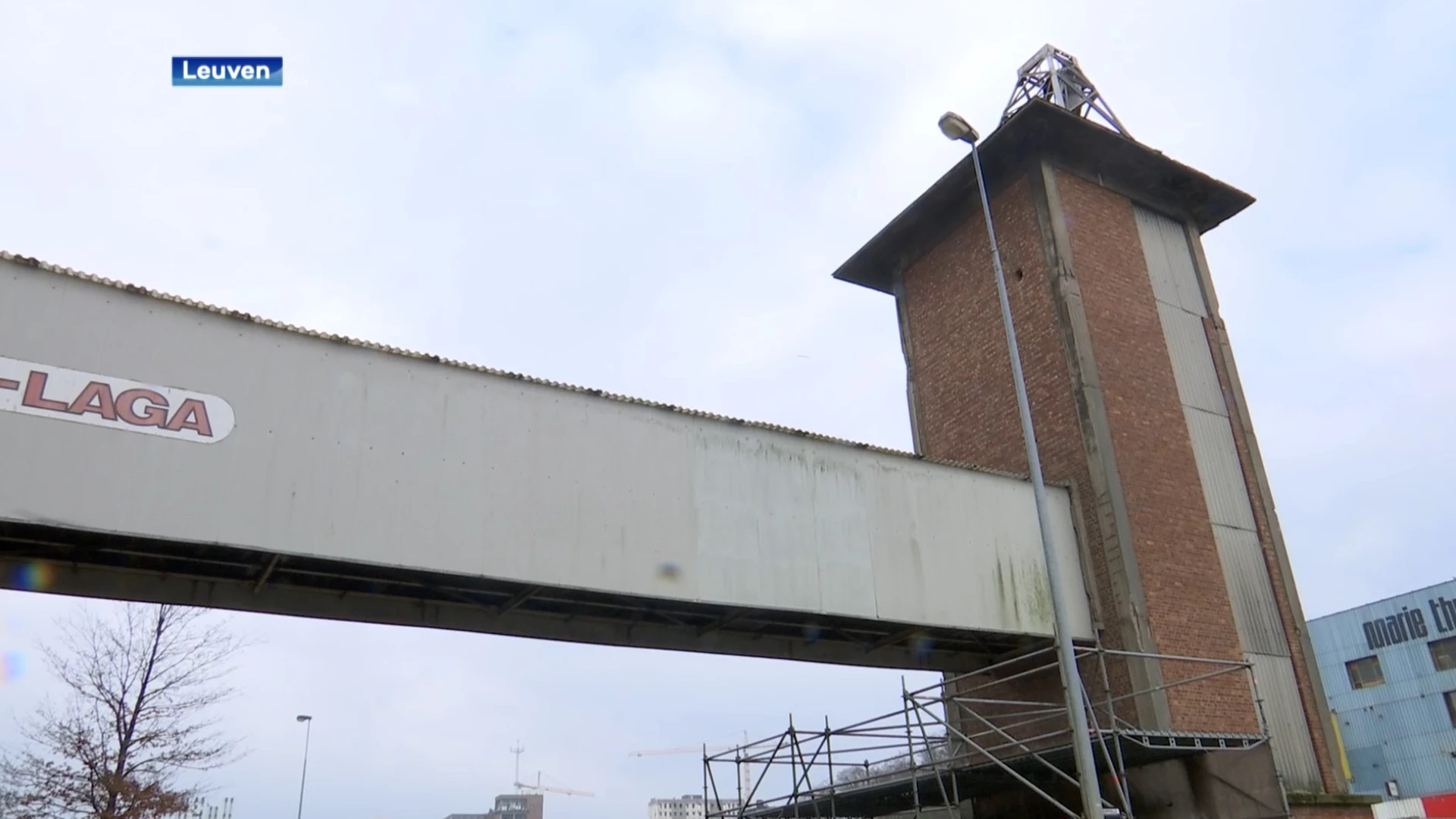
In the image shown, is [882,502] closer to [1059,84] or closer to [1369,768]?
[1059,84]

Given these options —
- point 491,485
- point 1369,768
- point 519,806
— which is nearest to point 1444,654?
point 1369,768

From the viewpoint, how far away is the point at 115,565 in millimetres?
12602

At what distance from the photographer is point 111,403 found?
1146 centimetres

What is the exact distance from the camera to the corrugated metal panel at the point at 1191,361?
66.5 ft

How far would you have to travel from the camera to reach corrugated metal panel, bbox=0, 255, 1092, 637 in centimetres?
1140

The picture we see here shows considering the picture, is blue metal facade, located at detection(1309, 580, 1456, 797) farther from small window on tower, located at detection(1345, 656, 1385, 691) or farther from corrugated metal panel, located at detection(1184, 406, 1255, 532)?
corrugated metal panel, located at detection(1184, 406, 1255, 532)

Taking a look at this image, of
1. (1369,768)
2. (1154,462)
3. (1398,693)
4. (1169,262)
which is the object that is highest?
(1169,262)

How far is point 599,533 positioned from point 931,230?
11874 mm

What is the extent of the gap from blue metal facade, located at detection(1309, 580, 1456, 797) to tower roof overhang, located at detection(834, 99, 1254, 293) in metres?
32.5

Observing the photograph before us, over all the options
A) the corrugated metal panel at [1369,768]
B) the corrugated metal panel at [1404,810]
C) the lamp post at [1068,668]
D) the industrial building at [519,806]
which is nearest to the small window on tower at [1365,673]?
the corrugated metal panel at [1369,768]

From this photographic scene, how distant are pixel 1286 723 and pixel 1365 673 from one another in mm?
41602

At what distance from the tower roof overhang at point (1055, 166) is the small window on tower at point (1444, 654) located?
1429 inches

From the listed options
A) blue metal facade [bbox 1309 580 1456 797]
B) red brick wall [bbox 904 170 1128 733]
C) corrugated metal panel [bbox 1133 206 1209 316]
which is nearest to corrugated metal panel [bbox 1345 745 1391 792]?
blue metal facade [bbox 1309 580 1456 797]

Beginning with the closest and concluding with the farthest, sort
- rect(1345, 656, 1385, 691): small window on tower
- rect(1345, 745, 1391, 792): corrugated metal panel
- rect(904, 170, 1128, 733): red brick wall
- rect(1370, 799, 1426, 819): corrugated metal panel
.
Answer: rect(904, 170, 1128, 733): red brick wall → rect(1370, 799, 1426, 819): corrugated metal panel → rect(1345, 745, 1391, 792): corrugated metal panel → rect(1345, 656, 1385, 691): small window on tower
